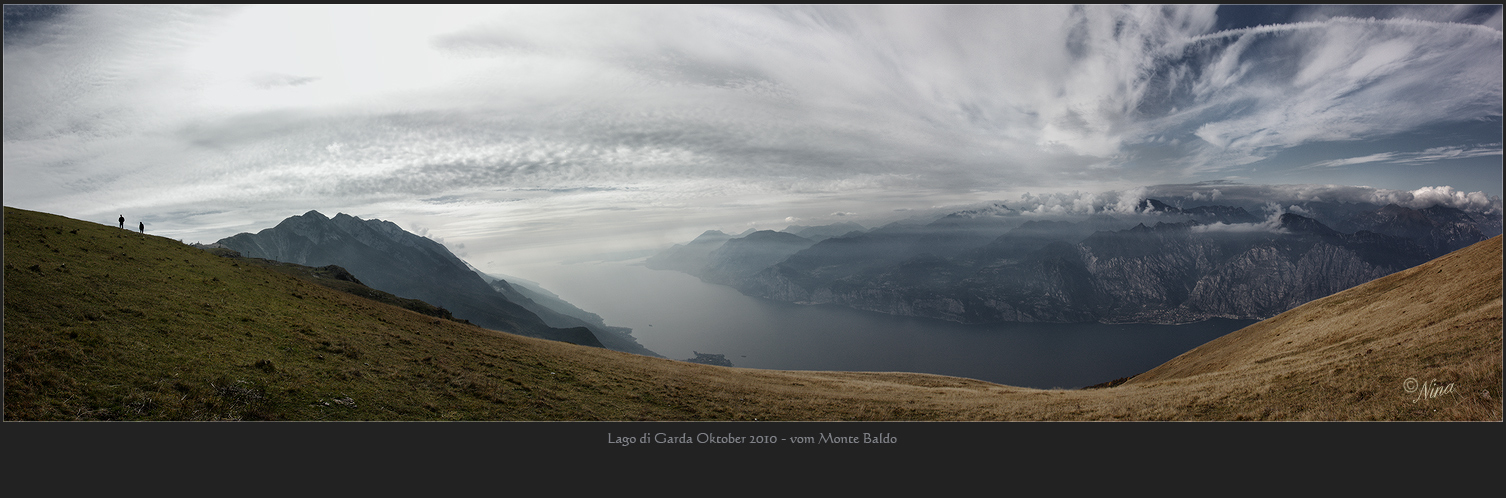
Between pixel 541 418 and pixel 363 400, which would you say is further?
pixel 541 418

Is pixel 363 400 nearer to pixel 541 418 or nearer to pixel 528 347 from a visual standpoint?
pixel 541 418

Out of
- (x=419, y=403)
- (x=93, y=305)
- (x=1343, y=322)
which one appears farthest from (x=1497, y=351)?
(x=93, y=305)

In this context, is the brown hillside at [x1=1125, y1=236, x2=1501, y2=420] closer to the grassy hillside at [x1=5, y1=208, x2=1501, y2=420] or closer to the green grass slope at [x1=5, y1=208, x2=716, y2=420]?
the grassy hillside at [x1=5, y1=208, x2=1501, y2=420]
